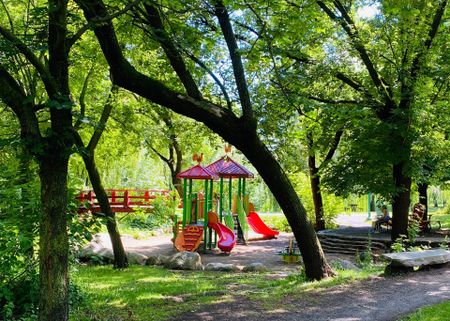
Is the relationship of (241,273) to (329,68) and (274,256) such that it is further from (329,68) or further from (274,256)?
(329,68)

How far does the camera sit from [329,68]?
43.4 feet

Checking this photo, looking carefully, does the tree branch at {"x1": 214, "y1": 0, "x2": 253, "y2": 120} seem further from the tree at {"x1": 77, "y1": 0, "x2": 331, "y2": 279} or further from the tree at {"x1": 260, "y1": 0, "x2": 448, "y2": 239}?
the tree at {"x1": 260, "y1": 0, "x2": 448, "y2": 239}

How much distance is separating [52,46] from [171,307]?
13.8 ft

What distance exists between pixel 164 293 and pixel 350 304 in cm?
342

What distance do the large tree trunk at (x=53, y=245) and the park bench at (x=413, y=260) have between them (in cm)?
663

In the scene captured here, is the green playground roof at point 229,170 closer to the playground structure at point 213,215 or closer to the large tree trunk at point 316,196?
the playground structure at point 213,215

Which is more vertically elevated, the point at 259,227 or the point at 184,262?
the point at 259,227

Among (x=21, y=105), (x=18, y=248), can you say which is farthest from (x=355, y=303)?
(x=21, y=105)

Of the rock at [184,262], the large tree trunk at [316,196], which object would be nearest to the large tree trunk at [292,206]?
the rock at [184,262]

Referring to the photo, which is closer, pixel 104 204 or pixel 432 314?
pixel 432 314

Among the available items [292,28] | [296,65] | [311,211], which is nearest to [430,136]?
[296,65]

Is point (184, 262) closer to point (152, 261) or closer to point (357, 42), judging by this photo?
point (152, 261)

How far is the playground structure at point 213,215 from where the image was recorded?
18.2m

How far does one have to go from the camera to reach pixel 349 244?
16.8 m
